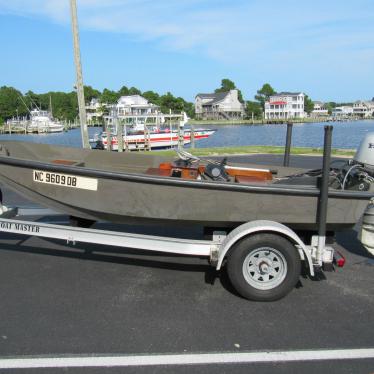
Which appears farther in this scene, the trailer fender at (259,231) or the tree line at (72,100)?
the tree line at (72,100)

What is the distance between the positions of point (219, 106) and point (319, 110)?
61515 millimetres

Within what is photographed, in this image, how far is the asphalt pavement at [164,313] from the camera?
3045 millimetres

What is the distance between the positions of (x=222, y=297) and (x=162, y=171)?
5.62 feet

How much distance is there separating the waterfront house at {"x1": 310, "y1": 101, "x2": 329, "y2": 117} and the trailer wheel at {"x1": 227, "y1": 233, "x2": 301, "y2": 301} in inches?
6658

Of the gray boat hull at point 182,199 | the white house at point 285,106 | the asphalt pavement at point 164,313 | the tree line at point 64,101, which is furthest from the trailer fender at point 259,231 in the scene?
the white house at point 285,106

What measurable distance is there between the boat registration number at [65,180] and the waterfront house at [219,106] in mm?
132963

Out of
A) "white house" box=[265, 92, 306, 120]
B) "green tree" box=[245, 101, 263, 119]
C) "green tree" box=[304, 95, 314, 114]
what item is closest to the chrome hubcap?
"green tree" box=[245, 101, 263, 119]

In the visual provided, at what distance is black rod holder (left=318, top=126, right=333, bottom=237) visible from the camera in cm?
362

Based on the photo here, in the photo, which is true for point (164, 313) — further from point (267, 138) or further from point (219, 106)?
point (219, 106)

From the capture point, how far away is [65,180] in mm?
4152

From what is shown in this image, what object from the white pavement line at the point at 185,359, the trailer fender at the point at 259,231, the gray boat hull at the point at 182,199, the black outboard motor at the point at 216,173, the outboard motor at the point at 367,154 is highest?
the outboard motor at the point at 367,154

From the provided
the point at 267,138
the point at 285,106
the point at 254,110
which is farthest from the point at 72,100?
the point at 267,138

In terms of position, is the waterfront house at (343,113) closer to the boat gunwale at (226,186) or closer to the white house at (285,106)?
the white house at (285,106)

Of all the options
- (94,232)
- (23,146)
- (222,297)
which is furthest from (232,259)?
(23,146)
